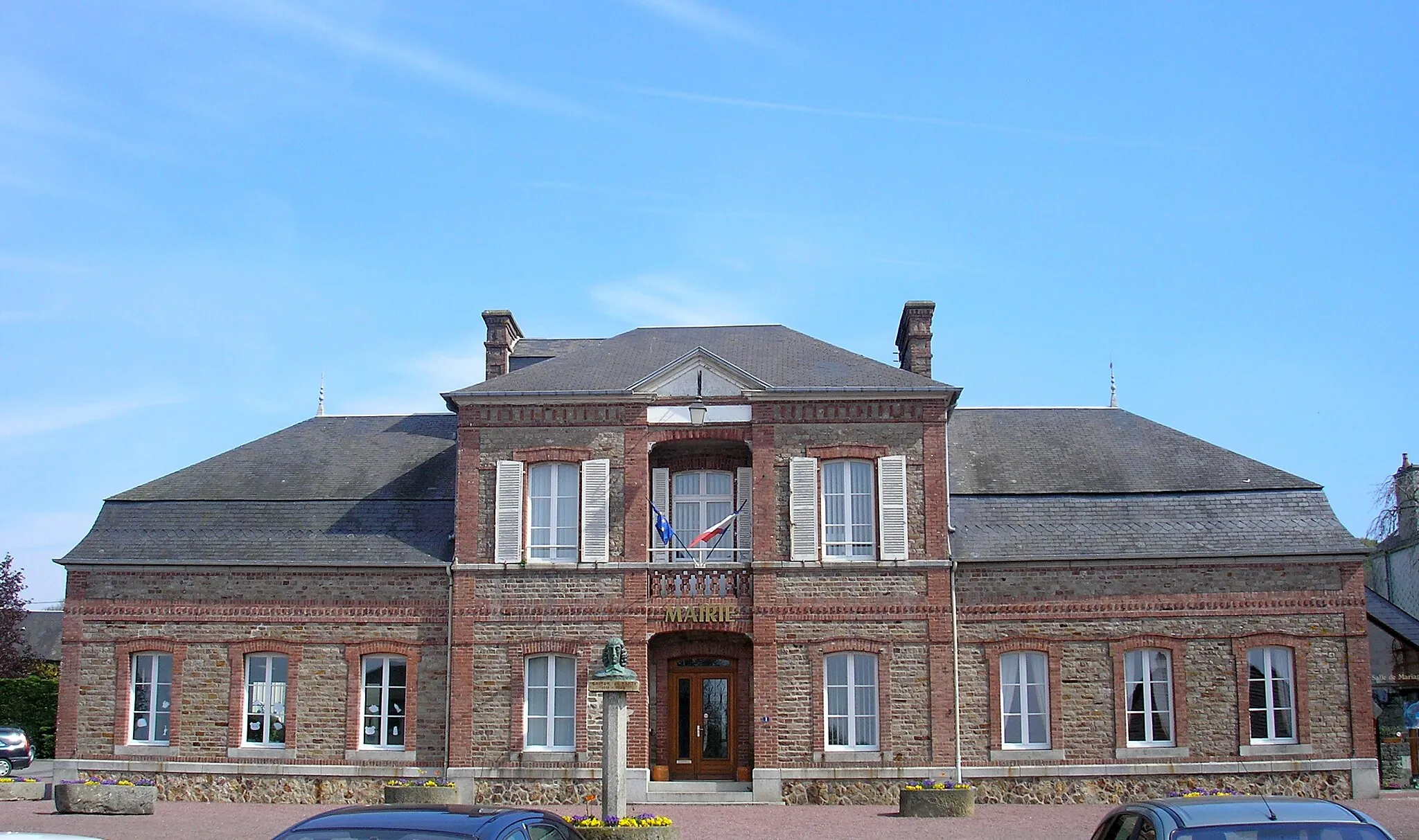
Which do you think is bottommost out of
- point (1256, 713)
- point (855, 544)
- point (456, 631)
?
point (1256, 713)

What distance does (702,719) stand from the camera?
23781 mm

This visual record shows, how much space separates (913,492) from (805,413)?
2.37 meters

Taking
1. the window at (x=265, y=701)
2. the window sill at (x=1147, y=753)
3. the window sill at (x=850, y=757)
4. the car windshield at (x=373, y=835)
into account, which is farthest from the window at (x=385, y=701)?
the car windshield at (x=373, y=835)

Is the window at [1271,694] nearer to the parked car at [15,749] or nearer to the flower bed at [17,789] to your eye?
the flower bed at [17,789]

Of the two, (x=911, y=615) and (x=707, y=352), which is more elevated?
(x=707, y=352)

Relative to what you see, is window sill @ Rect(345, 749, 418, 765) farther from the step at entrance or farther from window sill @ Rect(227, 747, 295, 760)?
the step at entrance

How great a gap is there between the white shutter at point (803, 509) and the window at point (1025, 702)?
12.9 feet

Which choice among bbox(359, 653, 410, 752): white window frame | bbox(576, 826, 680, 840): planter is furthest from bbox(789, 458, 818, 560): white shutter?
bbox(576, 826, 680, 840): planter

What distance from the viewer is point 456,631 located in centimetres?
2322

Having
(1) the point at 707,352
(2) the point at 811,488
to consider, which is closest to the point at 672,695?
(2) the point at 811,488

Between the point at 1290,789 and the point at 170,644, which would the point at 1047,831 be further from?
the point at 170,644

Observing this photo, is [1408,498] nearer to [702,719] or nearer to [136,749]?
[702,719]

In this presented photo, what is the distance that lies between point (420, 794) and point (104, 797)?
190 inches

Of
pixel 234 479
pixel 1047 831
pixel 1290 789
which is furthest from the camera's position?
pixel 234 479
